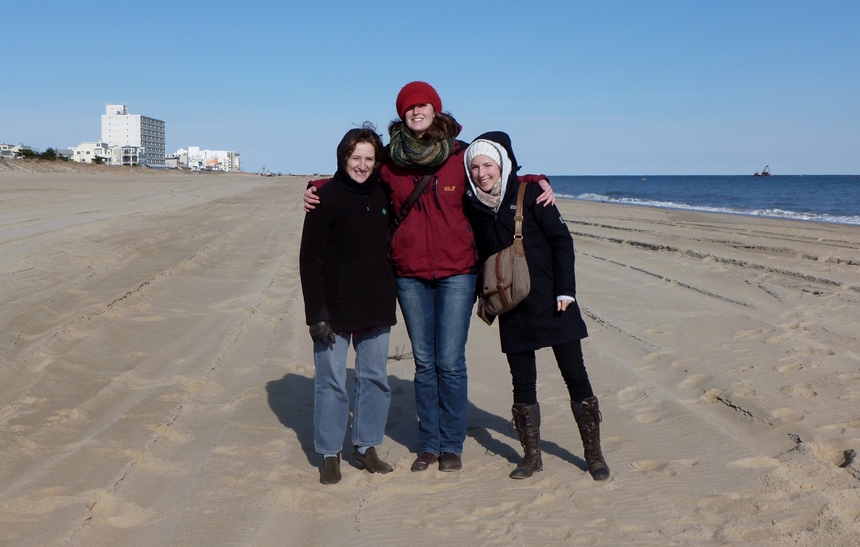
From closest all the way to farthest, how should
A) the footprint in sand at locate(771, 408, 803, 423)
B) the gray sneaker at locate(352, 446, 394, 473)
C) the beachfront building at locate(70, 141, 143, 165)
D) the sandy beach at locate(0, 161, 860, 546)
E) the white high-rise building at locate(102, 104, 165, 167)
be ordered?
the sandy beach at locate(0, 161, 860, 546), the gray sneaker at locate(352, 446, 394, 473), the footprint in sand at locate(771, 408, 803, 423), the beachfront building at locate(70, 141, 143, 165), the white high-rise building at locate(102, 104, 165, 167)

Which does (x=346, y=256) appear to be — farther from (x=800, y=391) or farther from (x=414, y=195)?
(x=800, y=391)

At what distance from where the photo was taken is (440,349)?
418cm

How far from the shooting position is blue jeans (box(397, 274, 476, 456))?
4.11m

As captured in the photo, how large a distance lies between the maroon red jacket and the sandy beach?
116 cm

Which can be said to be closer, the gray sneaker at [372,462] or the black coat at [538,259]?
the black coat at [538,259]

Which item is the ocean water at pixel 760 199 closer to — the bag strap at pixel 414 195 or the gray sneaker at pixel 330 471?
the bag strap at pixel 414 195

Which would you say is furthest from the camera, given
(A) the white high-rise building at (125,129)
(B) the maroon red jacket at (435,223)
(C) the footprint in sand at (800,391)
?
(A) the white high-rise building at (125,129)

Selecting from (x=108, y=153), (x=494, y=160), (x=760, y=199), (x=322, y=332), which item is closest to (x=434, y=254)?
(x=494, y=160)

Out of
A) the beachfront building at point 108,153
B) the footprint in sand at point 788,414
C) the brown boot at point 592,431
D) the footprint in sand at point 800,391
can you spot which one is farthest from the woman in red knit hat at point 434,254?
the beachfront building at point 108,153

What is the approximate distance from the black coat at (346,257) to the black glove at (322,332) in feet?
0.09

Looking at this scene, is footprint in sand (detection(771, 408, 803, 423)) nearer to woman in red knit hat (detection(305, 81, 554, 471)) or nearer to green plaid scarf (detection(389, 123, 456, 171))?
woman in red knit hat (detection(305, 81, 554, 471))

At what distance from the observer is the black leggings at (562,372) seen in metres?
4.01

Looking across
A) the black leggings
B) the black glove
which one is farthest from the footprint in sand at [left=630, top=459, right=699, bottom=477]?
the black glove

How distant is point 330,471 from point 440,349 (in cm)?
87
